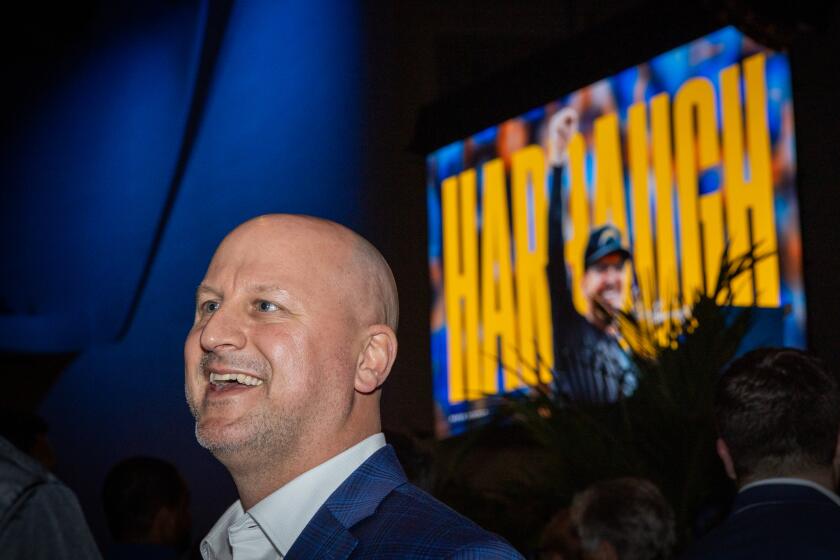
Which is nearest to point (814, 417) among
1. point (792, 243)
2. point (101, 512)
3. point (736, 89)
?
point (792, 243)

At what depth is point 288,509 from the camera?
1.20m

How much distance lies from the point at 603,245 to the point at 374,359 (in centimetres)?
368

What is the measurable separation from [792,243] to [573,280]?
135cm

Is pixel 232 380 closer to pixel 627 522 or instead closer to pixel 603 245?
pixel 627 522

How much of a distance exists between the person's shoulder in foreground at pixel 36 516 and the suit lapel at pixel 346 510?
0.83ft

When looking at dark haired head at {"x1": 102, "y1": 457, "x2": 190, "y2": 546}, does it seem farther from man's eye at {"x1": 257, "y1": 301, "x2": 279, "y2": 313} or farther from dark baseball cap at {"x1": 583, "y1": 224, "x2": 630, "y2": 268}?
dark baseball cap at {"x1": 583, "y1": 224, "x2": 630, "y2": 268}

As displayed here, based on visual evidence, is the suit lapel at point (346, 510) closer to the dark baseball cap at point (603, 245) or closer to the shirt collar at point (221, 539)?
the shirt collar at point (221, 539)

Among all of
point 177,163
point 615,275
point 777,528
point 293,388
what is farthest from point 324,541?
point 177,163

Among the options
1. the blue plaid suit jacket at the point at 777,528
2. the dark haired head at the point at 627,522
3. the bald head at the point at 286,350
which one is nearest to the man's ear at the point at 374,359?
the bald head at the point at 286,350

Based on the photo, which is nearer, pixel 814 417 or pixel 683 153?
pixel 814 417

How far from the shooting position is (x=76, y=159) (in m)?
7.77

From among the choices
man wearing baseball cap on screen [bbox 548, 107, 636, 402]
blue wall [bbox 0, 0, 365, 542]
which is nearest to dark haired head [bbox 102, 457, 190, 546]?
man wearing baseball cap on screen [bbox 548, 107, 636, 402]

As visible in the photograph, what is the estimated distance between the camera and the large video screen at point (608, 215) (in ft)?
13.1

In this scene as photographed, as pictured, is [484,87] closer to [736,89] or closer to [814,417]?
[736,89]
